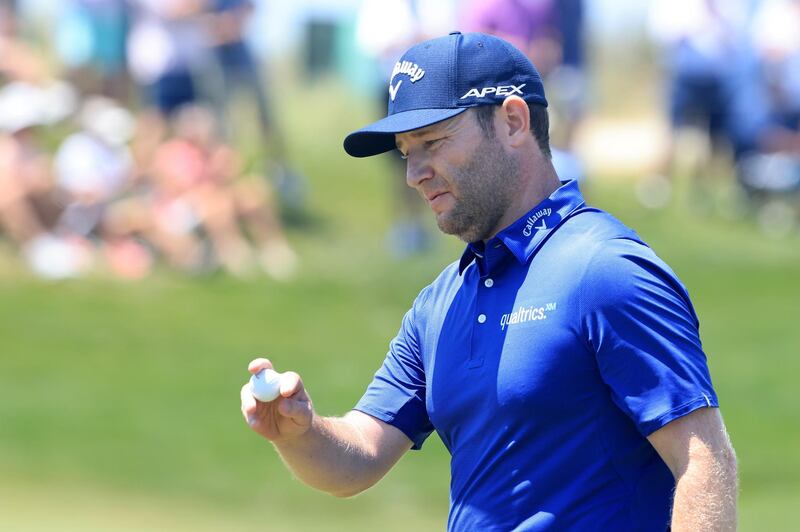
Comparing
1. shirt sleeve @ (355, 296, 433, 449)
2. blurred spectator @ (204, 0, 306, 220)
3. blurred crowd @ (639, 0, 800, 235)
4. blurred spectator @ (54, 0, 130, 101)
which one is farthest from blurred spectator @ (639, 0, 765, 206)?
shirt sleeve @ (355, 296, 433, 449)

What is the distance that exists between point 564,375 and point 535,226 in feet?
1.26

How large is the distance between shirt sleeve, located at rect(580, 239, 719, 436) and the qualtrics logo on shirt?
11cm

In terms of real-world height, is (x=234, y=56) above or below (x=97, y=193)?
above

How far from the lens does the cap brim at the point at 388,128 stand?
3.15 meters

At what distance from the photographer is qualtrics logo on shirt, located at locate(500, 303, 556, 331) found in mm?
3051

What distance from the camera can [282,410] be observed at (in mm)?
3248

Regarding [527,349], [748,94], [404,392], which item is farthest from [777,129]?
[527,349]

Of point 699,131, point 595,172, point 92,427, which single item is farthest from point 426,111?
point 595,172

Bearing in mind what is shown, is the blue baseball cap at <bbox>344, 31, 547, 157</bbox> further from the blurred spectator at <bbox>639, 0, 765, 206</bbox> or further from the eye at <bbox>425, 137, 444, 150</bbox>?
the blurred spectator at <bbox>639, 0, 765, 206</bbox>

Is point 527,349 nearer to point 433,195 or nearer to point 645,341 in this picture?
point 645,341

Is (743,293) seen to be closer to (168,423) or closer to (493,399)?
(168,423)

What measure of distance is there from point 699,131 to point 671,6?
1.66 meters

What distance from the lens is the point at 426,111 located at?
10.4 ft

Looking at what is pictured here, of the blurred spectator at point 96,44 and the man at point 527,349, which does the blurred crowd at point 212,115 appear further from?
the man at point 527,349
